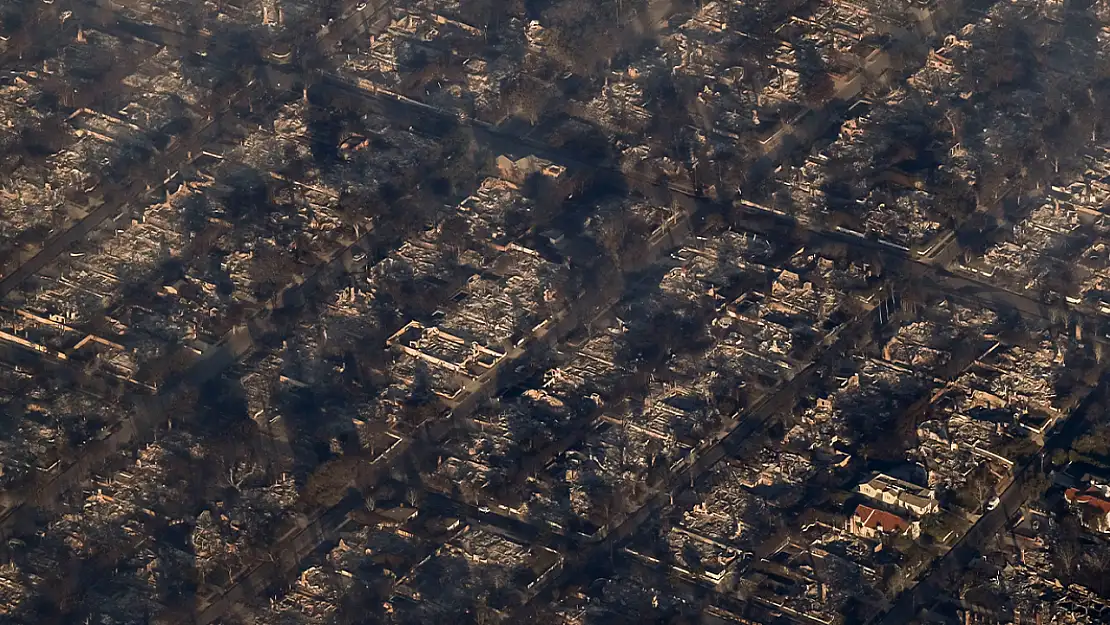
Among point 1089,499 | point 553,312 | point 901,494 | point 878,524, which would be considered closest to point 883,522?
point 878,524

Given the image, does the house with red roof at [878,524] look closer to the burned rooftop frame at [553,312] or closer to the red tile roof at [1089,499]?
the burned rooftop frame at [553,312]

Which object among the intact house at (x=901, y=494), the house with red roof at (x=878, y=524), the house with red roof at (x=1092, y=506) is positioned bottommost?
the house with red roof at (x=878, y=524)

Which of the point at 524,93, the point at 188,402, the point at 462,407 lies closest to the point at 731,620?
the point at 462,407

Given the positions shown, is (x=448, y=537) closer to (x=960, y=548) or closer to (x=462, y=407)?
(x=462, y=407)

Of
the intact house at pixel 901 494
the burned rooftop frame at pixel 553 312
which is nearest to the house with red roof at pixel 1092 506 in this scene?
the burned rooftop frame at pixel 553 312

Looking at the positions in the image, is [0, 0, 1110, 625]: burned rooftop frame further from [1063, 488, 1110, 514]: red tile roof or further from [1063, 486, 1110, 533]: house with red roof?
[1063, 488, 1110, 514]: red tile roof

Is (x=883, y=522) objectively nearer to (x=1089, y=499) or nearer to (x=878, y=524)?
(x=878, y=524)

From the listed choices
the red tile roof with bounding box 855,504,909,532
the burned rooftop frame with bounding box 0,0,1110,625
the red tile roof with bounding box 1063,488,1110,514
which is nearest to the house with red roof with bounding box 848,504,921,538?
the red tile roof with bounding box 855,504,909,532

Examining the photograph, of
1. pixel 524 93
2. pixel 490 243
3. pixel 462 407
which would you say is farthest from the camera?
pixel 524 93
